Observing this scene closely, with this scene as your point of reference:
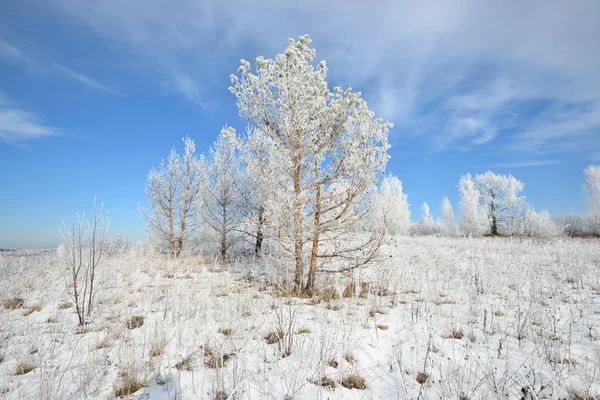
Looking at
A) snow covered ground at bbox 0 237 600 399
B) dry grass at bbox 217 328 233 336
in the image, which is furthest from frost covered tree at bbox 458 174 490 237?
dry grass at bbox 217 328 233 336

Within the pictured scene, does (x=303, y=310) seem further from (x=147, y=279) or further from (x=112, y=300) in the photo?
(x=147, y=279)

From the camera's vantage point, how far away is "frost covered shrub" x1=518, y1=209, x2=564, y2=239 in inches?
867

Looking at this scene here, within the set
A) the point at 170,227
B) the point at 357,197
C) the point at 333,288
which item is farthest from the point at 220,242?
the point at 357,197

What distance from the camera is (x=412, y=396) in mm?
2635

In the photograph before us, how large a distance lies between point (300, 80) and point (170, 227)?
1116cm

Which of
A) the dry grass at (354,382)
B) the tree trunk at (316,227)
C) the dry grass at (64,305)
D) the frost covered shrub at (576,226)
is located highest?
the frost covered shrub at (576,226)

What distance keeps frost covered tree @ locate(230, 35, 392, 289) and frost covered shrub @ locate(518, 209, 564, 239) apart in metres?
23.8

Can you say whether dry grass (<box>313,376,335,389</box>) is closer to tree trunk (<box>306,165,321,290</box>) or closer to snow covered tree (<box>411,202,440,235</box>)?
tree trunk (<box>306,165,321,290</box>)

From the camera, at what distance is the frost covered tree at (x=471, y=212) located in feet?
103

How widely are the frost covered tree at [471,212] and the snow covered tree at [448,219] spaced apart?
405 cm

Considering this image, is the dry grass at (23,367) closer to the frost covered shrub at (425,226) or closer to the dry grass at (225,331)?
the dry grass at (225,331)

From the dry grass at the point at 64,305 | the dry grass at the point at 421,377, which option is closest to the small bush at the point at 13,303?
the dry grass at the point at 64,305

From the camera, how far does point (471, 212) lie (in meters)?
32.5

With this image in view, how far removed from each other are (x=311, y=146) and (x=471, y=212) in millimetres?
33702
